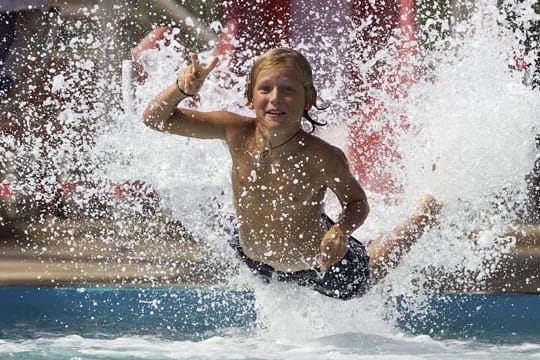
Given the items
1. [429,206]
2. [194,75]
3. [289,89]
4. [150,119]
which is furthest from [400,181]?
[194,75]

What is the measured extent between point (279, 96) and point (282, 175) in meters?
0.32

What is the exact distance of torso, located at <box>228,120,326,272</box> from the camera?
124 inches

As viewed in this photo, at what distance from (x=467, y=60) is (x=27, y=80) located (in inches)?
241

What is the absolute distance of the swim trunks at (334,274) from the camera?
3.42 m

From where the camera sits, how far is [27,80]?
9.58 metres

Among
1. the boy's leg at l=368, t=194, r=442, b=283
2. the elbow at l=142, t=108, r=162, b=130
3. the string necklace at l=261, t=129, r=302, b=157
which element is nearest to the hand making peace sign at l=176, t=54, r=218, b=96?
the elbow at l=142, t=108, r=162, b=130

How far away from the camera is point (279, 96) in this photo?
9.77 feet

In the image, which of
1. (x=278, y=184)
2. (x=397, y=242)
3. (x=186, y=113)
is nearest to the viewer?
(x=186, y=113)

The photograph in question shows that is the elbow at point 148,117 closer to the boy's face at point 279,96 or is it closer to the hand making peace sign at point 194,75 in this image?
the hand making peace sign at point 194,75

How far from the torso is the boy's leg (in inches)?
13.8

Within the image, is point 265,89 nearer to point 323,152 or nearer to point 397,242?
point 323,152

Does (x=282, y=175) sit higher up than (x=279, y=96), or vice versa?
(x=279, y=96)

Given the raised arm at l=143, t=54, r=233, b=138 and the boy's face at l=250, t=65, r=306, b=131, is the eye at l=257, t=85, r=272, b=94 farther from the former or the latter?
the raised arm at l=143, t=54, r=233, b=138

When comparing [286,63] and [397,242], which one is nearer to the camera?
[286,63]
